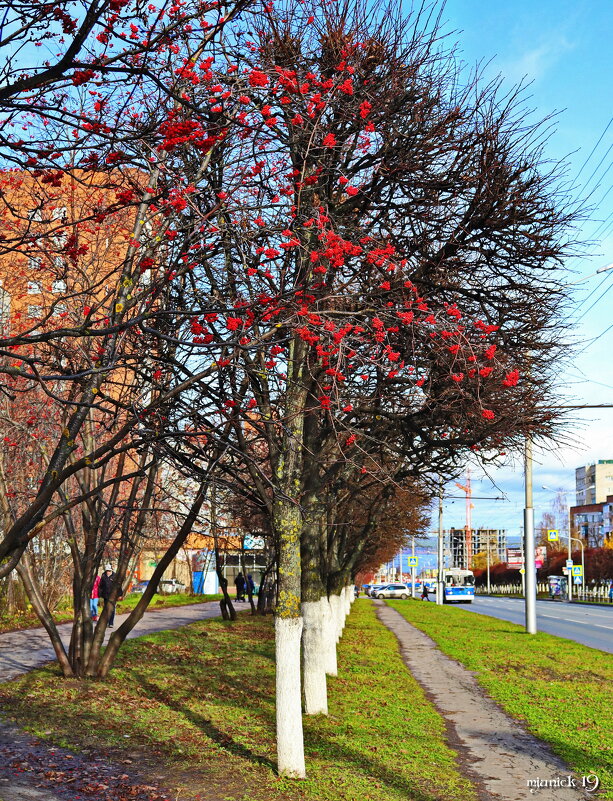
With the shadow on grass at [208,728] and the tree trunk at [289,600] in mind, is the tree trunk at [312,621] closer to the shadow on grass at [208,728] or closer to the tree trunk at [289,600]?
the shadow on grass at [208,728]

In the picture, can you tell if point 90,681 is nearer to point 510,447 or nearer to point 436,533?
point 510,447

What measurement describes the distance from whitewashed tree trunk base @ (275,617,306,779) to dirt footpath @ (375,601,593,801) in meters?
1.69

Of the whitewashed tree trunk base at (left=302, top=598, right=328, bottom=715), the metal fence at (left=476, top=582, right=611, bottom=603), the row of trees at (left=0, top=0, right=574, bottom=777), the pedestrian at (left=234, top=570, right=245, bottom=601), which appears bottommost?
the metal fence at (left=476, top=582, right=611, bottom=603)

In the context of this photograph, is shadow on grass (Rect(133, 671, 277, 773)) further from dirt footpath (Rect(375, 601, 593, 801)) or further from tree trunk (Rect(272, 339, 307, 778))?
dirt footpath (Rect(375, 601, 593, 801))

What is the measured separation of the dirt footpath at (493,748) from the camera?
26.9 ft

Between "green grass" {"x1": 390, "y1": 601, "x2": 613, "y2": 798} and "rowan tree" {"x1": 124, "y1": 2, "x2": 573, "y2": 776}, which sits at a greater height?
"rowan tree" {"x1": 124, "y1": 2, "x2": 573, "y2": 776}

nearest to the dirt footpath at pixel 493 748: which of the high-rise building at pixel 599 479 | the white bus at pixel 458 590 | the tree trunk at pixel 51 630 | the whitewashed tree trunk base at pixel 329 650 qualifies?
the whitewashed tree trunk base at pixel 329 650

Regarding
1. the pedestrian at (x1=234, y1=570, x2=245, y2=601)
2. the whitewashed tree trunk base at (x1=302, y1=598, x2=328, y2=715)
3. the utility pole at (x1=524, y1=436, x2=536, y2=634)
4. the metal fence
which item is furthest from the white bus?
the whitewashed tree trunk base at (x1=302, y1=598, x2=328, y2=715)

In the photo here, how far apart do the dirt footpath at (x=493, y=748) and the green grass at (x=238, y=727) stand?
25 cm

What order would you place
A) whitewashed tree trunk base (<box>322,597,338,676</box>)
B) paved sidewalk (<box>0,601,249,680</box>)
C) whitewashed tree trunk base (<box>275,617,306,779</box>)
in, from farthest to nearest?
1. whitewashed tree trunk base (<box>322,597,338,676</box>)
2. paved sidewalk (<box>0,601,249,680</box>)
3. whitewashed tree trunk base (<box>275,617,306,779</box>)

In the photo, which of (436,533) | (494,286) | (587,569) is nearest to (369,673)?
(494,286)

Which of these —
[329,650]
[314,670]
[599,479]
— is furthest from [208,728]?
[599,479]

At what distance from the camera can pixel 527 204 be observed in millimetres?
11555

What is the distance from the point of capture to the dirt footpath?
820cm
